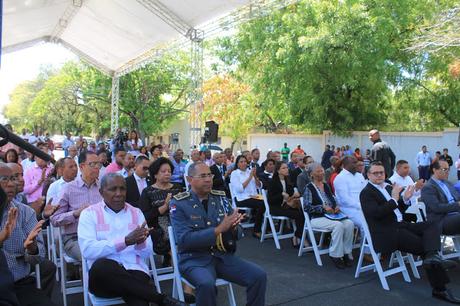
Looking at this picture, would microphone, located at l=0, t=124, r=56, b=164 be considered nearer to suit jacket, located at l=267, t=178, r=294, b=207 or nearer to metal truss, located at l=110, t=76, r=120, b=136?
suit jacket, located at l=267, t=178, r=294, b=207

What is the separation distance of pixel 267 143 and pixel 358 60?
33.8ft

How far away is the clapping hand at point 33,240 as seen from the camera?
290 cm

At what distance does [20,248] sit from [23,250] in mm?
25

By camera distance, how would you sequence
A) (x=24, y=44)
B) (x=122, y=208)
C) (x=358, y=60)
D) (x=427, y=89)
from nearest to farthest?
(x=122, y=208)
(x=358, y=60)
(x=24, y=44)
(x=427, y=89)

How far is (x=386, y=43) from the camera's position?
52.6 feet

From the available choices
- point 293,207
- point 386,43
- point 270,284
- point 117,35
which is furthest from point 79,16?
point 270,284

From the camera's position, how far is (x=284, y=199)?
21.4 feet

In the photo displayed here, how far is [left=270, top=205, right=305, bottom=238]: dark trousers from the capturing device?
626 centimetres

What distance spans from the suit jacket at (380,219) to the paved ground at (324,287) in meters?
0.46

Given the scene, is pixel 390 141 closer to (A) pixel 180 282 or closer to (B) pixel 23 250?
(A) pixel 180 282

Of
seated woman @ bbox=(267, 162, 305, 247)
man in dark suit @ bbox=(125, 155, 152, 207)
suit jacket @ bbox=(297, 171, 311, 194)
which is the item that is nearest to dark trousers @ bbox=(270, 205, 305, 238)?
seated woman @ bbox=(267, 162, 305, 247)

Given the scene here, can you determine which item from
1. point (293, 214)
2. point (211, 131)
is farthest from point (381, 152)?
point (211, 131)

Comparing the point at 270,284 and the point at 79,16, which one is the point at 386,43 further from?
the point at 270,284

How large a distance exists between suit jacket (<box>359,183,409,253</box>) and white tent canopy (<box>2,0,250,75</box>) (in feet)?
28.3
